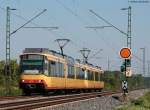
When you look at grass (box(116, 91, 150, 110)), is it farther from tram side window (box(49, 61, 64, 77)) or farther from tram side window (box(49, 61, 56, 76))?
tram side window (box(49, 61, 64, 77))

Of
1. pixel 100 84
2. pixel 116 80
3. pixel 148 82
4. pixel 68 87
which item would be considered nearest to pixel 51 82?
pixel 68 87

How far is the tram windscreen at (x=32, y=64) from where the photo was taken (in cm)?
4119

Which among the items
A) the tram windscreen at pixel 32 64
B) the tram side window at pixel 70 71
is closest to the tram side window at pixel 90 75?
the tram side window at pixel 70 71

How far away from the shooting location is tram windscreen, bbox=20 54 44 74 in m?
41.2

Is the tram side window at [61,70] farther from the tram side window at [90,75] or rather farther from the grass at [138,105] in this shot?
the tram side window at [90,75]

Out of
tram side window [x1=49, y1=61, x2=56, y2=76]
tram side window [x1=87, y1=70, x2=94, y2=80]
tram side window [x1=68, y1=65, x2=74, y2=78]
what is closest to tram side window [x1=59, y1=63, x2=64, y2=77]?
tram side window [x1=49, y1=61, x2=56, y2=76]

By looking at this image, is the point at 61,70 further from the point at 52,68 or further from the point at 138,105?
the point at 138,105

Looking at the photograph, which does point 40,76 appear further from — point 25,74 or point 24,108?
point 24,108

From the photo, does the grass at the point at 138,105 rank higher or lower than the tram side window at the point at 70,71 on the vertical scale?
lower

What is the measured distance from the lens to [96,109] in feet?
92.2

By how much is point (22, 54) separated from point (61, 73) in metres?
6.03

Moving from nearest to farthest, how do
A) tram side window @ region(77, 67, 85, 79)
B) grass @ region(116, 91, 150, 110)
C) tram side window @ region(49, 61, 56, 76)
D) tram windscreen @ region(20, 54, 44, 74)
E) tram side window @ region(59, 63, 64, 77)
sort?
grass @ region(116, 91, 150, 110)
tram windscreen @ region(20, 54, 44, 74)
tram side window @ region(49, 61, 56, 76)
tram side window @ region(59, 63, 64, 77)
tram side window @ region(77, 67, 85, 79)

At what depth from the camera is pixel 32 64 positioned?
135 feet

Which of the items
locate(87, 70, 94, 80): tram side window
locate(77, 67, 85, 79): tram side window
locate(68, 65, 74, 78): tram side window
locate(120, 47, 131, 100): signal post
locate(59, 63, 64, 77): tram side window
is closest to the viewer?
locate(120, 47, 131, 100): signal post
